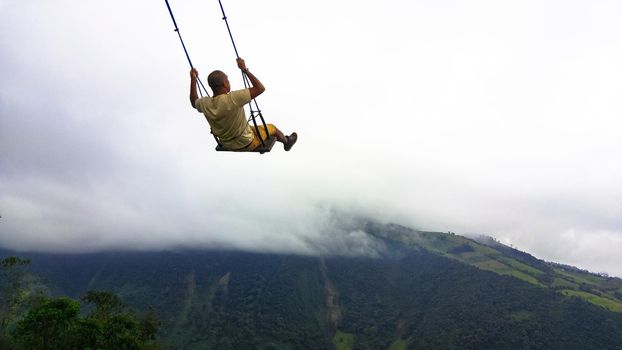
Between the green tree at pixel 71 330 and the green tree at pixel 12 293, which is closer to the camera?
the green tree at pixel 71 330

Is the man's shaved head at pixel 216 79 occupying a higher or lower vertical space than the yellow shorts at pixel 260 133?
higher

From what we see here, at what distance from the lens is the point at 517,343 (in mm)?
193875

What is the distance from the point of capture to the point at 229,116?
6770 millimetres

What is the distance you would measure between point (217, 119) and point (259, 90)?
95cm

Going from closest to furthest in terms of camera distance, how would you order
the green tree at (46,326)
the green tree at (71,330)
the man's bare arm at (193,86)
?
the man's bare arm at (193,86) < the green tree at (71,330) < the green tree at (46,326)

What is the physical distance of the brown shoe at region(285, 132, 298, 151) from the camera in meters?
8.85

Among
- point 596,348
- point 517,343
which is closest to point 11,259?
point 517,343

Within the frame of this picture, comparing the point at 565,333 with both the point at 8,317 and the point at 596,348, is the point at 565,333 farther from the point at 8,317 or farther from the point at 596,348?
the point at 8,317

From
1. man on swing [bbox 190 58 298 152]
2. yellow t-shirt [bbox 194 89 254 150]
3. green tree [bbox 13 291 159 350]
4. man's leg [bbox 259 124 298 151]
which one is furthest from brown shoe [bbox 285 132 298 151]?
green tree [bbox 13 291 159 350]

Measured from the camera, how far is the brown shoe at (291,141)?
8849 mm

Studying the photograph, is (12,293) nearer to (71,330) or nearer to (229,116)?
(71,330)

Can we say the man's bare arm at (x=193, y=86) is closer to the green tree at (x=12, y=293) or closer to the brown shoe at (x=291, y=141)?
the brown shoe at (x=291, y=141)

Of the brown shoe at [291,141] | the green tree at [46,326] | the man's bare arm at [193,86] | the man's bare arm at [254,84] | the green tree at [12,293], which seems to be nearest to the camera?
the man's bare arm at [254,84]

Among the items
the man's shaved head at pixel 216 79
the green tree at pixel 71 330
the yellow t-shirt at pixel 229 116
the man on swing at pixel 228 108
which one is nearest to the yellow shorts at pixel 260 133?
the man on swing at pixel 228 108
